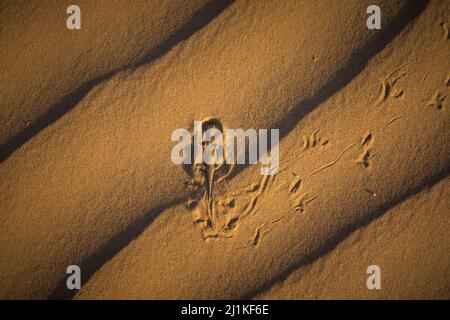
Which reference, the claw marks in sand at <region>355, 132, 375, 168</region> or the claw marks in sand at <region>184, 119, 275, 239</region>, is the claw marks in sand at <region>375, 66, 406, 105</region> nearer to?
the claw marks in sand at <region>355, 132, 375, 168</region>

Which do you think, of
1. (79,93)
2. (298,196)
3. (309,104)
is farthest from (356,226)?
(79,93)

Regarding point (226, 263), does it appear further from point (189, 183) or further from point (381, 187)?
point (381, 187)

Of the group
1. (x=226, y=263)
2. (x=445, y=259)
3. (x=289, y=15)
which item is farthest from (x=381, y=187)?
(x=289, y=15)

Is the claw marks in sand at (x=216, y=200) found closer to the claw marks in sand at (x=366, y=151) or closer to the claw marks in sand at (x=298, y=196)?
the claw marks in sand at (x=298, y=196)

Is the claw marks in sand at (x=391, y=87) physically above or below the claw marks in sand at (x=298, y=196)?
above

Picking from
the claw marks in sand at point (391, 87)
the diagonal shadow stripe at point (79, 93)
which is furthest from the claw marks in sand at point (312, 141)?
the diagonal shadow stripe at point (79, 93)

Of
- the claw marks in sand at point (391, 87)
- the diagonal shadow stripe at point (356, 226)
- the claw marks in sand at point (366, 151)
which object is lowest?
the diagonal shadow stripe at point (356, 226)
